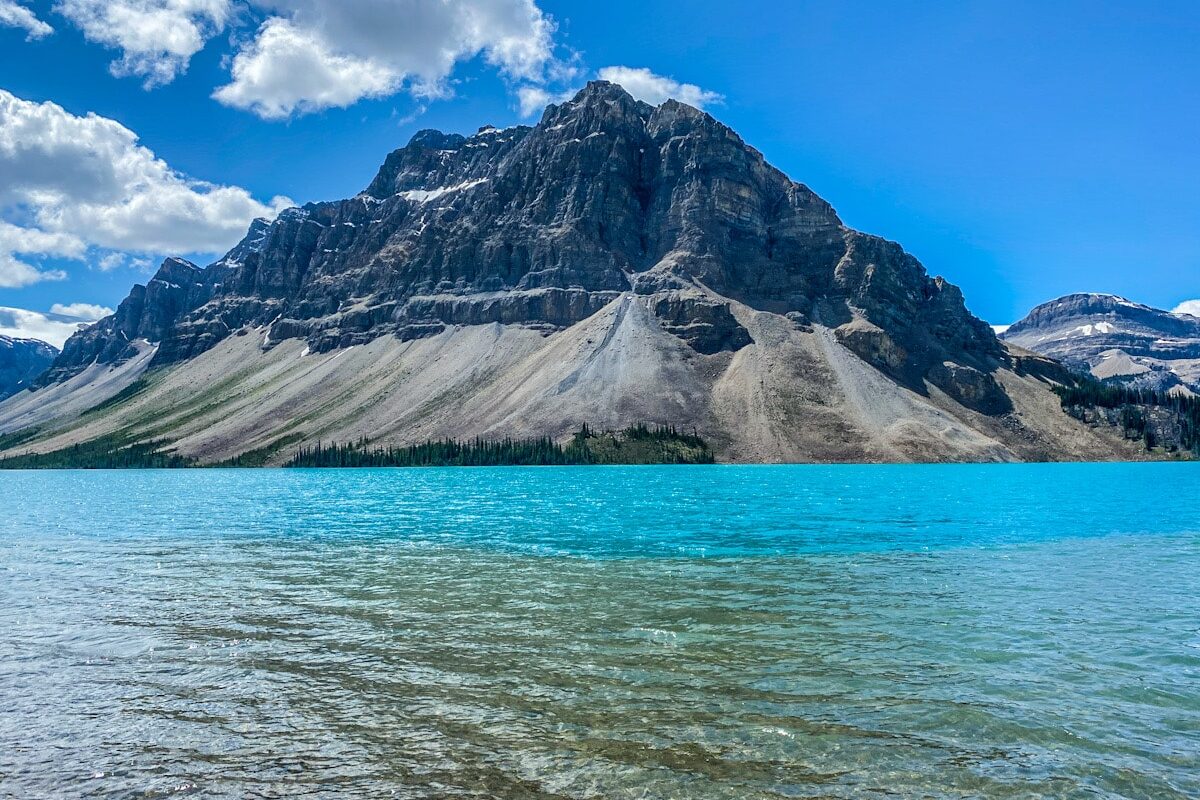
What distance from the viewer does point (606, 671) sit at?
1861cm

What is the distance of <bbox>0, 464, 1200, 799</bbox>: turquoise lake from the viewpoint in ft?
42.6

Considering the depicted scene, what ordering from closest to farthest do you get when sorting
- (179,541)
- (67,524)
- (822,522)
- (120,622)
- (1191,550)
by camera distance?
1. (120,622)
2. (1191,550)
3. (179,541)
4. (822,522)
5. (67,524)

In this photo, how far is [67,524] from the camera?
2472 inches

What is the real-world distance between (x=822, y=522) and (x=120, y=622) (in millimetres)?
45555

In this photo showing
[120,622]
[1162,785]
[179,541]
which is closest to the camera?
[1162,785]

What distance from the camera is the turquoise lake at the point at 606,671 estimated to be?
1298cm

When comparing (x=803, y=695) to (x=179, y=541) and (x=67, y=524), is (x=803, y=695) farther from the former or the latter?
(x=67, y=524)

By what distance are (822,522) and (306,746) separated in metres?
48.1

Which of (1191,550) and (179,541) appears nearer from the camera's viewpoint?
(1191,550)

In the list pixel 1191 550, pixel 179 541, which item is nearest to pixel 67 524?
pixel 179 541

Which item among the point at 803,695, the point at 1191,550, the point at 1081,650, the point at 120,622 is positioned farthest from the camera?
the point at 1191,550

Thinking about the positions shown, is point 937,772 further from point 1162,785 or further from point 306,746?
point 306,746

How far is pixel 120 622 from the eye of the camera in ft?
81.5

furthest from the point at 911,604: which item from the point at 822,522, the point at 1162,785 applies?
the point at 822,522
